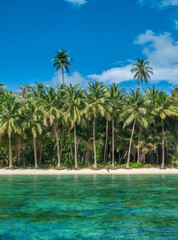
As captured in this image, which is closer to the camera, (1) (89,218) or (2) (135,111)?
(1) (89,218)

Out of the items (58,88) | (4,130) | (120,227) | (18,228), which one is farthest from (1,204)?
(58,88)

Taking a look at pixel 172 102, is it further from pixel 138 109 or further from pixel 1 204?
pixel 1 204

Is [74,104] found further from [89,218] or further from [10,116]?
[89,218]

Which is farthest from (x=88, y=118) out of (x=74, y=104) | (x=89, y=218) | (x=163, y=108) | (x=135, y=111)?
(x=89, y=218)

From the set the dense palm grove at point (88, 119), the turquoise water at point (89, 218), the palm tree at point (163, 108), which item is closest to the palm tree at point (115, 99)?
the dense palm grove at point (88, 119)

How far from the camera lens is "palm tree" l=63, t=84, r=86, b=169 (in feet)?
143

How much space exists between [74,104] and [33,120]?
693 cm

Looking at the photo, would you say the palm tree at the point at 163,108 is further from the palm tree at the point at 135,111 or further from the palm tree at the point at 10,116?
the palm tree at the point at 10,116

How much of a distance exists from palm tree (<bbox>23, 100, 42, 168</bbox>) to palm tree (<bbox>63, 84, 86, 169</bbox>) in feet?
15.2

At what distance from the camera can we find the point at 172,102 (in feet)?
163

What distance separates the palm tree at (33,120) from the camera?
44062 mm

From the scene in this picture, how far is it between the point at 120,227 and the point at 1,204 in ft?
23.0

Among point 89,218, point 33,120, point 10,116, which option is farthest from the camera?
point 33,120

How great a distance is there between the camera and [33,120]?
148ft
